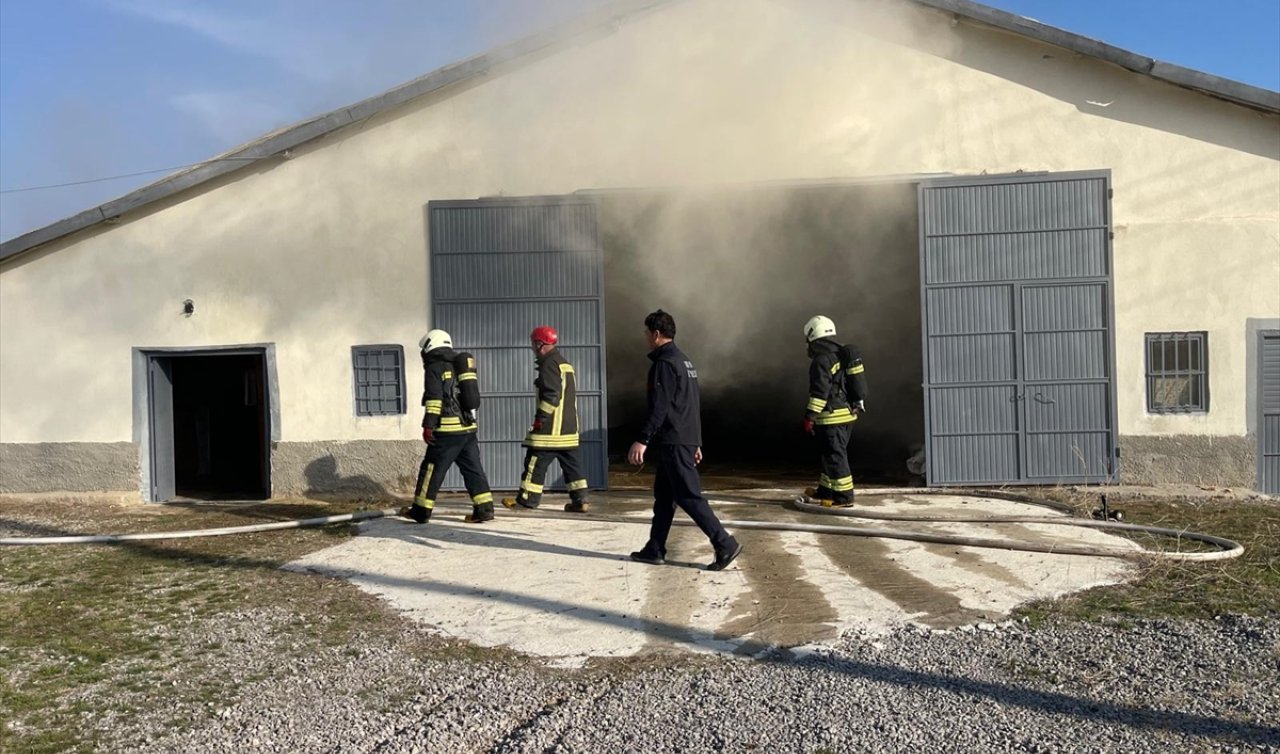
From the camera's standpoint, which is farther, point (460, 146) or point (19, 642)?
point (460, 146)

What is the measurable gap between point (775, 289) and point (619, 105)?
4.53 meters

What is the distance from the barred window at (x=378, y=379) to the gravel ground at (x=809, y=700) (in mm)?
5596

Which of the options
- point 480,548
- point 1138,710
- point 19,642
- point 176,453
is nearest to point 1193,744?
point 1138,710

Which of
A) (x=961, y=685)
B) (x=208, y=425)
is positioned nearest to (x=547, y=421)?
(x=961, y=685)

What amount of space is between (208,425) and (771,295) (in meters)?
8.58

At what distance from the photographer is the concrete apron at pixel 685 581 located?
15.9ft

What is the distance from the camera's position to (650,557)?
6301 mm

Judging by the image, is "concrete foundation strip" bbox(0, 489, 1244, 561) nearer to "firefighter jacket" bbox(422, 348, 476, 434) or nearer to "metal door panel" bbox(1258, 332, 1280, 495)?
"firefighter jacket" bbox(422, 348, 476, 434)

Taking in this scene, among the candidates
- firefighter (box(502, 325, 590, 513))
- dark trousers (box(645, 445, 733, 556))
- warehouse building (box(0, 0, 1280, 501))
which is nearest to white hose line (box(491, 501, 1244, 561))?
firefighter (box(502, 325, 590, 513))

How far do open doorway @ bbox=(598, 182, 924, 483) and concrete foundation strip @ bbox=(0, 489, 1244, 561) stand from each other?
3.23 metres

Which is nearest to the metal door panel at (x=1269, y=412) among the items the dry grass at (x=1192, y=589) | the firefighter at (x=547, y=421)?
the dry grass at (x=1192, y=589)

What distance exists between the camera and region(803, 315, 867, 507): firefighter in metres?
8.06

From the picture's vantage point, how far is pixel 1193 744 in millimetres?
3223

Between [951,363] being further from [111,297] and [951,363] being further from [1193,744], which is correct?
[111,297]
